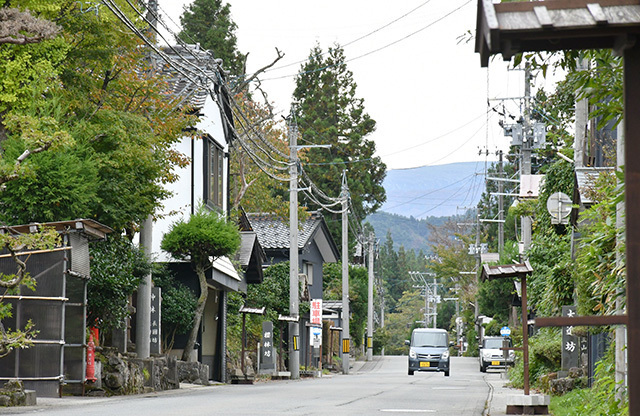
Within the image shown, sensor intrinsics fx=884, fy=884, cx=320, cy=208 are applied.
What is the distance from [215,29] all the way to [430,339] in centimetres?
2564

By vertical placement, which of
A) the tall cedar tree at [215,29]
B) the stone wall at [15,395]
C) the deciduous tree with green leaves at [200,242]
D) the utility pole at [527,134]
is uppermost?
the tall cedar tree at [215,29]

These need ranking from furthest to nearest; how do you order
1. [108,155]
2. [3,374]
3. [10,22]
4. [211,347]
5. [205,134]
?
1. [211,347]
2. [205,134]
3. [108,155]
4. [3,374]
5. [10,22]

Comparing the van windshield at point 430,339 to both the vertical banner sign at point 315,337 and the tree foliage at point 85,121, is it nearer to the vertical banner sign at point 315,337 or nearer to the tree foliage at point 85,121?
the vertical banner sign at point 315,337

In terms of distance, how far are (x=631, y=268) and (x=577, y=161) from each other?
18728 millimetres

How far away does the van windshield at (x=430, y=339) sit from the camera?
46.7 meters

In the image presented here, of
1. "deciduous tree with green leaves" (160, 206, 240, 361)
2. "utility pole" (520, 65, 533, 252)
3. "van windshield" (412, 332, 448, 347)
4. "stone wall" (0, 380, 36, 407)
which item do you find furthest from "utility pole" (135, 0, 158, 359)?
"van windshield" (412, 332, 448, 347)

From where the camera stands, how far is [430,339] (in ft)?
154

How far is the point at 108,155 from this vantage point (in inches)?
778

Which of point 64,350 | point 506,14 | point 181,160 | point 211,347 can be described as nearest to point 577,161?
point 181,160

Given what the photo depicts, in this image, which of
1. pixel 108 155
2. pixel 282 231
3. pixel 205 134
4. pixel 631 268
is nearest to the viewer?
pixel 631 268

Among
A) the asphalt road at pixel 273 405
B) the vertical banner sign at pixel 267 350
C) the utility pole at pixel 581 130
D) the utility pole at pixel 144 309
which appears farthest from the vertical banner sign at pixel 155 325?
the utility pole at pixel 581 130

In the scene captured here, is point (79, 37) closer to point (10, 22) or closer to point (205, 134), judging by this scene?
point (10, 22)

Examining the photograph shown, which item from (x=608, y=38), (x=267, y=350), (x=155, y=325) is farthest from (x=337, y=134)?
(x=608, y=38)

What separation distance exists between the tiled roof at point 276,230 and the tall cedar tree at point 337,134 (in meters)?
9.42
